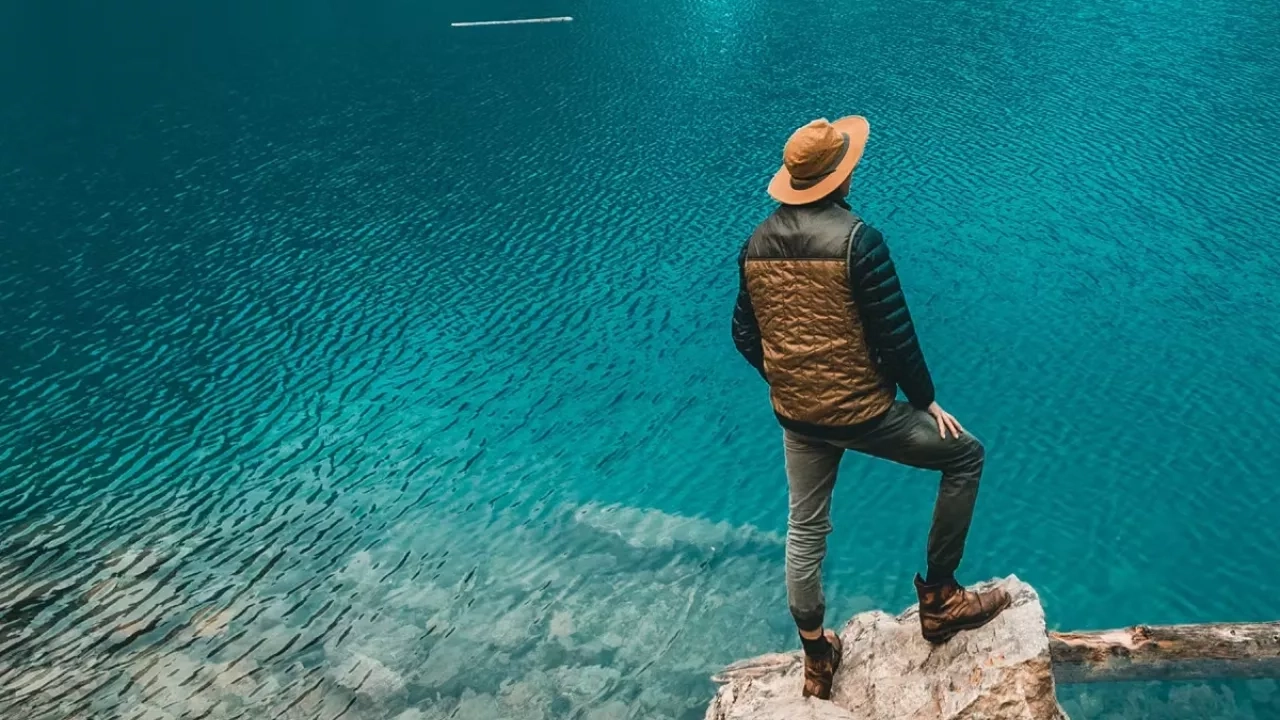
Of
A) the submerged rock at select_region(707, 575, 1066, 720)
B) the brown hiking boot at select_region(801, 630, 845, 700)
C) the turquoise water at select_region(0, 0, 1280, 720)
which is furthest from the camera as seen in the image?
the turquoise water at select_region(0, 0, 1280, 720)

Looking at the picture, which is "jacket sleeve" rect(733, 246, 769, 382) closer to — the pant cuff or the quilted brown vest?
the quilted brown vest

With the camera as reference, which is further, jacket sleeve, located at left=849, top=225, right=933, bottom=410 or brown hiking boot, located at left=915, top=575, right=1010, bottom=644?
brown hiking boot, located at left=915, top=575, right=1010, bottom=644

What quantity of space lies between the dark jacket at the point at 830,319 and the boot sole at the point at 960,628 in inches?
Result: 87.1

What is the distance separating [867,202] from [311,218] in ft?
62.7

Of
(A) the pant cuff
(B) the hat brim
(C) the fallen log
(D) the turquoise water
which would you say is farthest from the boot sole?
(D) the turquoise water

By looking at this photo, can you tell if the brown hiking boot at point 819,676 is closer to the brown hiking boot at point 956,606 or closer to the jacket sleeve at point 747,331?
the brown hiking boot at point 956,606

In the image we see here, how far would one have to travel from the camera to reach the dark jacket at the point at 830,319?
6.40 meters

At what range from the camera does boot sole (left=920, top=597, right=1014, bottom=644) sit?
313 inches

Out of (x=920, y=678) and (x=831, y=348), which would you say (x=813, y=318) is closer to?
(x=831, y=348)

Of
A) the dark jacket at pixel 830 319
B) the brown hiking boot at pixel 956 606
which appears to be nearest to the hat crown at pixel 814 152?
the dark jacket at pixel 830 319

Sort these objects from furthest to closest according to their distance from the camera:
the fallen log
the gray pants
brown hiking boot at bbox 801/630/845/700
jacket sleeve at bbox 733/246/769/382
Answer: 1. the fallen log
2. brown hiking boot at bbox 801/630/845/700
3. jacket sleeve at bbox 733/246/769/382
4. the gray pants

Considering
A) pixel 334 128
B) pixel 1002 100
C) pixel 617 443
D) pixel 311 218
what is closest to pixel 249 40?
pixel 334 128

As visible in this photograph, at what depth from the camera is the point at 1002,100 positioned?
40906mm

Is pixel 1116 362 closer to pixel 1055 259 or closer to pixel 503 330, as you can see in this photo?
pixel 1055 259
